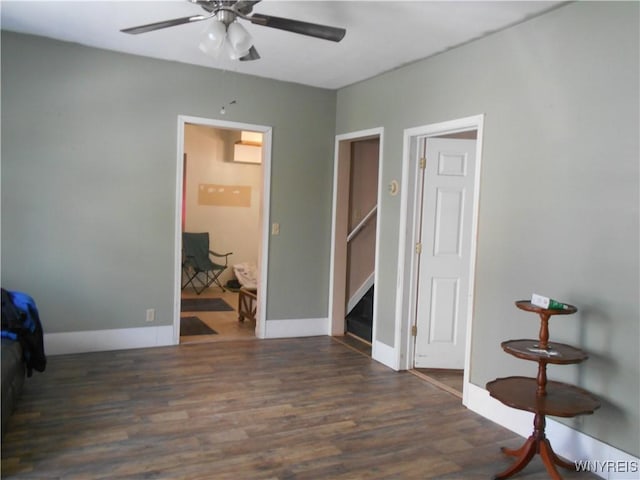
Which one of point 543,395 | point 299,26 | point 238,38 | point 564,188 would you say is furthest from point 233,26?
point 543,395

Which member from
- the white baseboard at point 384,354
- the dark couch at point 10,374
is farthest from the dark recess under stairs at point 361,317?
the dark couch at point 10,374

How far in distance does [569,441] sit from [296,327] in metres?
2.95

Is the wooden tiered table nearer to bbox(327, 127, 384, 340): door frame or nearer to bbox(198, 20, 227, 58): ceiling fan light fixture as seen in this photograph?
bbox(198, 20, 227, 58): ceiling fan light fixture

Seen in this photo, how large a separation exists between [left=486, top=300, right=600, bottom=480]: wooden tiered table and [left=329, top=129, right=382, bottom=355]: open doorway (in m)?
2.55

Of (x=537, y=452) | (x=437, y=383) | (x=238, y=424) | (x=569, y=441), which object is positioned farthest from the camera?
(x=437, y=383)

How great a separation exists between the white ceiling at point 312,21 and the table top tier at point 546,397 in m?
2.20

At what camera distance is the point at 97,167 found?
4.26 m

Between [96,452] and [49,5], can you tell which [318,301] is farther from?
[49,5]

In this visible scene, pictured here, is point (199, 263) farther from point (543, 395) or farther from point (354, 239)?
point (543, 395)

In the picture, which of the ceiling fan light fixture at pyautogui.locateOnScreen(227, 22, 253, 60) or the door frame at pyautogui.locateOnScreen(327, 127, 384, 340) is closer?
the ceiling fan light fixture at pyautogui.locateOnScreen(227, 22, 253, 60)

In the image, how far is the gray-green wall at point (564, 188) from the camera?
2.56 m

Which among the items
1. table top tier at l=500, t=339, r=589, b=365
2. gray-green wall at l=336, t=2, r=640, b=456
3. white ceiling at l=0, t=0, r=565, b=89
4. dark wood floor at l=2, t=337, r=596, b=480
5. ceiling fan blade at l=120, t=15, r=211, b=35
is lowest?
dark wood floor at l=2, t=337, r=596, b=480

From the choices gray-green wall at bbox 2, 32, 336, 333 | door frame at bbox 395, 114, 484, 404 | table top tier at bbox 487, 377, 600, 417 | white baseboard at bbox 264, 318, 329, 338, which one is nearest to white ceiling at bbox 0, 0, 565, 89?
gray-green wall at bbox 2, 32, 336, 333

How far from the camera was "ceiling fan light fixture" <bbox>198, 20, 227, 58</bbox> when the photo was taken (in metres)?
→ 2.48
